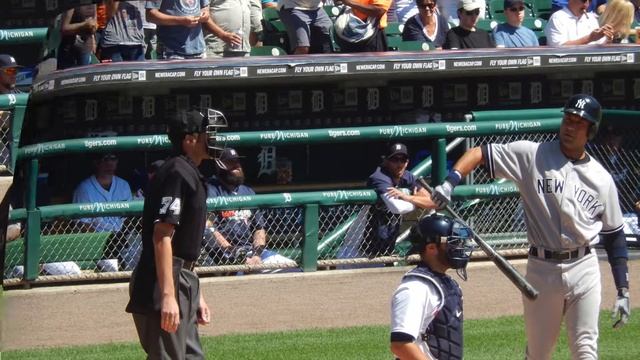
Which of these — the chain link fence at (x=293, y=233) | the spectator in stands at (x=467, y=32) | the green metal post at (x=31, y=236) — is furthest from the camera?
the spectator in stands at (x=467, y=32)

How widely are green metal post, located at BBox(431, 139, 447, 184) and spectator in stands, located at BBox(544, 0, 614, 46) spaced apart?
2.40m

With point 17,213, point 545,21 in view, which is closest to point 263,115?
point 17,213

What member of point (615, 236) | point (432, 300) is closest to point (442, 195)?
point (615, 236)

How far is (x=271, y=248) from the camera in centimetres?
925

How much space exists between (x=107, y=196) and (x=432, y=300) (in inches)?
184

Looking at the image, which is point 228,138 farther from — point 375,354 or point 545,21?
point 545,21

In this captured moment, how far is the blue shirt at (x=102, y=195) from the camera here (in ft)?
28.9

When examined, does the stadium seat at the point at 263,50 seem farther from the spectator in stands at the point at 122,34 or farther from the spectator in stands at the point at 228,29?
the spectator in stands at the point at 122,34

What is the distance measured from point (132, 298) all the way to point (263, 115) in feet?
16.6

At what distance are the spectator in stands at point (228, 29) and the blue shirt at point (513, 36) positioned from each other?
226 cm

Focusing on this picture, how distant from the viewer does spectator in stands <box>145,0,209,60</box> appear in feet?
33.4

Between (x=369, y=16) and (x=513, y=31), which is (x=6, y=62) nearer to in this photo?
(x=369, y=16)

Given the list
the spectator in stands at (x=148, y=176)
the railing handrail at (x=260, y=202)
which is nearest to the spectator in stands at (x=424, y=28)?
the railing handrail at (x=260, y=202)

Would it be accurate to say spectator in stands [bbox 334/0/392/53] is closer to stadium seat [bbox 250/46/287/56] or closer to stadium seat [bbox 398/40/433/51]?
stadium seat [bbox 398/40/433/51]
